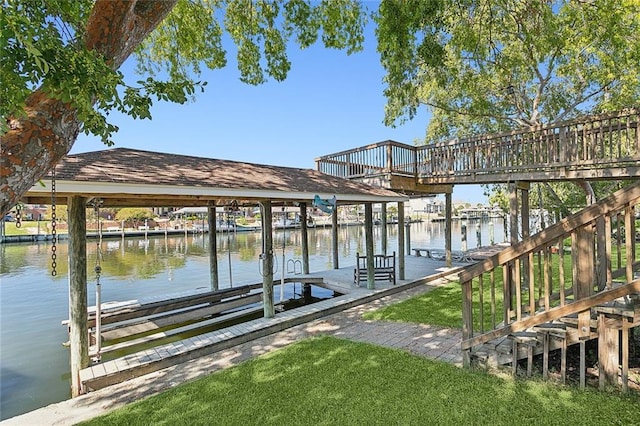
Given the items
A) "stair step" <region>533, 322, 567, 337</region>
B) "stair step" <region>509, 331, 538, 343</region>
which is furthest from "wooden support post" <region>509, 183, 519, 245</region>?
"stair step" <region>509, 331, 538, 343</region>

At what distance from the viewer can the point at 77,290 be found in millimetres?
4941

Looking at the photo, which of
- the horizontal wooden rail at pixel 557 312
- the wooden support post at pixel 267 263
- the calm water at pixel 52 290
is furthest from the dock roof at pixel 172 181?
the horizontal wooden rail at pixel 557 312

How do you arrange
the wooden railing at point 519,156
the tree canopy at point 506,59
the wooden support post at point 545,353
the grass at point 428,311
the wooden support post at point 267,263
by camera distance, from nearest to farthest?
the wooden support post at point 545,353 < the tree canopy at point 506,59 < the grass at point 428,311 < the wooden support post at point 267,263 < the wooden railing at point 519,156

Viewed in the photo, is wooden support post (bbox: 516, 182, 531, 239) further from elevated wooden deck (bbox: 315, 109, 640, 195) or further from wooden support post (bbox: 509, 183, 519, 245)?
elevated wooden deck (bbox: 315, 109, 640, 195)

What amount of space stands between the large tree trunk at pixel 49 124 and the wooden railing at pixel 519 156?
8.54 metres

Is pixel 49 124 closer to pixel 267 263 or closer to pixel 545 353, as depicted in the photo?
pixel 545 353

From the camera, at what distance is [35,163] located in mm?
1895

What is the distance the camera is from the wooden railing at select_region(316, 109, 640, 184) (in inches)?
280

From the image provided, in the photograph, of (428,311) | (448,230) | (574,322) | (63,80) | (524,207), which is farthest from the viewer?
(448,230)

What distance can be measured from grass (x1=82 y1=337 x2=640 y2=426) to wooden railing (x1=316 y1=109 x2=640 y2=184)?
19.0 ft

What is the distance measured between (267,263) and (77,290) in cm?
319

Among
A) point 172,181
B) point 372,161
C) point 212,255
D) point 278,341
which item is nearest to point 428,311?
point 278,341

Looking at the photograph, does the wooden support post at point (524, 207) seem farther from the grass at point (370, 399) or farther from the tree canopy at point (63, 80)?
the tree canopy at point (63, 80)

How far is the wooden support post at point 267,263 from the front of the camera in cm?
692
